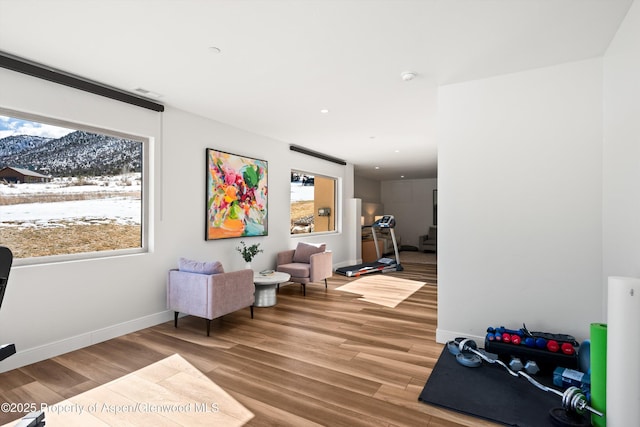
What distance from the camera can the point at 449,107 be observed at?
132 inches

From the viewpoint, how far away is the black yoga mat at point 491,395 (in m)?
2.09

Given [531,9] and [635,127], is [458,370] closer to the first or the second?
[635,127]

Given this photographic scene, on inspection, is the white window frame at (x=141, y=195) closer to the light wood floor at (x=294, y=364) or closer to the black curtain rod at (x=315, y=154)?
the light wood floor at (x=294, y=364)

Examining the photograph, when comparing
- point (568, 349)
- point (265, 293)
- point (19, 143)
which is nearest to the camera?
point (568, 349)

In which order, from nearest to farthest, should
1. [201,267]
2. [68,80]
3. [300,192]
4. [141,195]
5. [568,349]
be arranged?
[568,349], [68,80], [201,267], [141,195], [300,192]

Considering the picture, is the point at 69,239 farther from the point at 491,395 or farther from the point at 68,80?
the point at 491,395

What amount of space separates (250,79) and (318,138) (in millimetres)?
2576

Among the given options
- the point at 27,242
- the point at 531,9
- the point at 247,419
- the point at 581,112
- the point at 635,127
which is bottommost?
the point at 247,419

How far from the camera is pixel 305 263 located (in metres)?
5.81

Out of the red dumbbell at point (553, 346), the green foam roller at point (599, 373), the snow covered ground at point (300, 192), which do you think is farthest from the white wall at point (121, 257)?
the green foam roller at point (599, 373)

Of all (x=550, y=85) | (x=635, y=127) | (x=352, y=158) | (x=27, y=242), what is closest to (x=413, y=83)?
(x=550, y=85)

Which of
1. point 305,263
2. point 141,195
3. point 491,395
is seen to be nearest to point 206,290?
point 141,195

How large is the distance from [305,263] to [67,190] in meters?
3.52

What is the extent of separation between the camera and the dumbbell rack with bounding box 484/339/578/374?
2.55 metres
